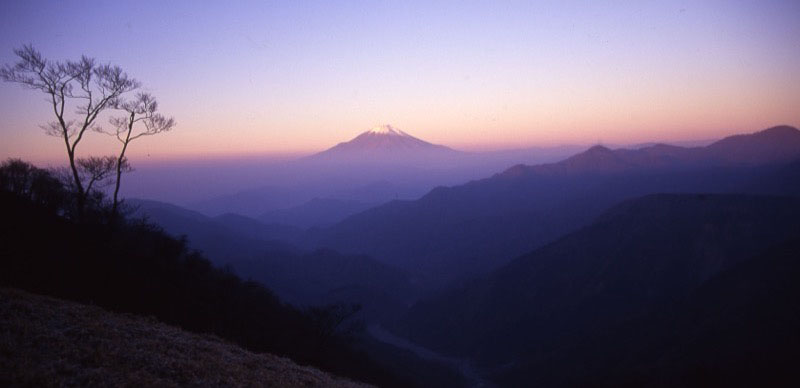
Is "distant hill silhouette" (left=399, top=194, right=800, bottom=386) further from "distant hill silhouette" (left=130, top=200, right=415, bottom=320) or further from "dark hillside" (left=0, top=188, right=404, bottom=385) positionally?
"dark hillside" (left=0, top=188, right=404, bottom=385)

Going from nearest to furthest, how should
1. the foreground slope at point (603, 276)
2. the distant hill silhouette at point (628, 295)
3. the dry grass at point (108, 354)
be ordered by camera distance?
the dry grass at point (108, 354) < the distant hill silhouette at point (628, 295) < the foreground slope at point (603, 276)

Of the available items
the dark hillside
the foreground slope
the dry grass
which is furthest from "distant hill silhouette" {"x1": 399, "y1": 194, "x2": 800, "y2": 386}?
the dry grass

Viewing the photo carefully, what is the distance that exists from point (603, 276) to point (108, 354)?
88.3 m

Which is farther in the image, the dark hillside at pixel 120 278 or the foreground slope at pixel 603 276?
the foreground slope at pixel 603 276

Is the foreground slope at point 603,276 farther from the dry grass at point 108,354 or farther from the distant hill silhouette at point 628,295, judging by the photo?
the dry grass at point 108,354

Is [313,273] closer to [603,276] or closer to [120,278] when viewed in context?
[603,276]

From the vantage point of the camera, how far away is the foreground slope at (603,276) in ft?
241

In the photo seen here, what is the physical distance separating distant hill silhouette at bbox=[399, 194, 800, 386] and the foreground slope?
23cm

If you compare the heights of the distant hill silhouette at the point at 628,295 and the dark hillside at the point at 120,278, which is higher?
the dark hillside at the point at 120,278

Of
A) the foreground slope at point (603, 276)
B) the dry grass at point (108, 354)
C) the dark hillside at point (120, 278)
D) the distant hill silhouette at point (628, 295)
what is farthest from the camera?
the foreground slope at point (603, 276)

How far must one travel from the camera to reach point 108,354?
9.19 metres

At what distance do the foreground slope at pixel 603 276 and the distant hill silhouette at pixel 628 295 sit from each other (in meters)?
0.23

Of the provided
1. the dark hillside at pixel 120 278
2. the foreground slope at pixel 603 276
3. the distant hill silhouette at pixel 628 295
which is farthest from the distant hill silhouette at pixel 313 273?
the dark hillside at pixel 120 278

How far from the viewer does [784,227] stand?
7319cm
